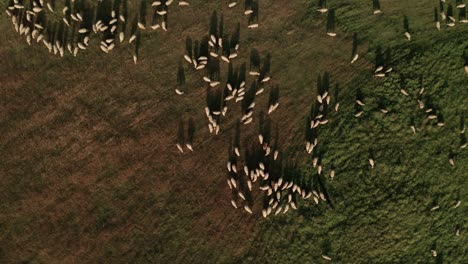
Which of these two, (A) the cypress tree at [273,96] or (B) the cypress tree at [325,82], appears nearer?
(A) the cypress tree at [273,96]

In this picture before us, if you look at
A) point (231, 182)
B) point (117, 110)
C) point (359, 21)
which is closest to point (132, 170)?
point (117, 110)

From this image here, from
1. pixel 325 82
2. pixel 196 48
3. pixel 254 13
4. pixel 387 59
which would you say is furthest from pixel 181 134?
pixel 387 59

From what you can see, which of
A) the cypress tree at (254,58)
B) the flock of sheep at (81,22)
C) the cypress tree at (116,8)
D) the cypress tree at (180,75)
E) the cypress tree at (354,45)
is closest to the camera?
the flock of sheep at (81,22)

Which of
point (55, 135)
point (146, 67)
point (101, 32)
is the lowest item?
point (55, 135)

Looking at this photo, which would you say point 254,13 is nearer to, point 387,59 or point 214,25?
point 214,25

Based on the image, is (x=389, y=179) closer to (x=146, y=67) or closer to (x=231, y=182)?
(x=231, y=182)

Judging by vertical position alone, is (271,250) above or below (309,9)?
below

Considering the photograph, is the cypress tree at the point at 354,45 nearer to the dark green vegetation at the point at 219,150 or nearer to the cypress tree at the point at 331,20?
the dark green vegetation at the point at 219,150

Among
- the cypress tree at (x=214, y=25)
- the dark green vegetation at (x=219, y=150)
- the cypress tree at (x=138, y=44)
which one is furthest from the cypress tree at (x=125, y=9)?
the cypress tree at (x=214, y=25)
